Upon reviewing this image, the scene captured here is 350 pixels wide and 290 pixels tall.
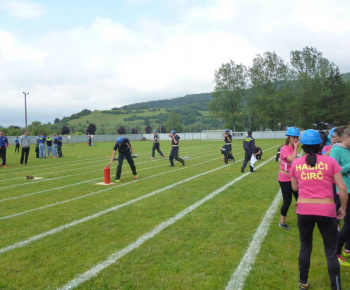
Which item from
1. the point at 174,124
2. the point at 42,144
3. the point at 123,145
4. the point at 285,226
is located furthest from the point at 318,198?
the point at 174,124

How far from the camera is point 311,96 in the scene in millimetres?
57656

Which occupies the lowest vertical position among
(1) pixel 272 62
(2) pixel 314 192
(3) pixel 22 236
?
(3) pixel 22 236

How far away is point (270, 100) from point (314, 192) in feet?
205

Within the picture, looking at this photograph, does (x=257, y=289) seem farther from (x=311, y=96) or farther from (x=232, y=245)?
(x=311, y=96)

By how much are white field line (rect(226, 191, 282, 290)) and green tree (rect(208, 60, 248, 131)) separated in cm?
6216

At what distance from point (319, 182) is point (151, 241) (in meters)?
2.91

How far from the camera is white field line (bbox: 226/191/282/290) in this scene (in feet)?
11.9

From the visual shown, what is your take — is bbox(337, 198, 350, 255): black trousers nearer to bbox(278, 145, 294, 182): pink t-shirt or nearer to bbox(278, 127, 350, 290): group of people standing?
bbox(278, 127, 350, 290): group of people standing

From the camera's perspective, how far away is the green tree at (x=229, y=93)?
6719 centimetres

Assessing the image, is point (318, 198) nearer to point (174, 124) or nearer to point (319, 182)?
point (319, 182)

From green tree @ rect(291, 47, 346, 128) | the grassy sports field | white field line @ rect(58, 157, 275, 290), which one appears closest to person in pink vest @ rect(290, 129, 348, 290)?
the grassy sports field

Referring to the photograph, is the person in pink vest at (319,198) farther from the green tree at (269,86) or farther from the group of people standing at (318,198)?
the green tree at (269,86)

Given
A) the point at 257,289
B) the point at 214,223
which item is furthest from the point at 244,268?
the point at 214,223

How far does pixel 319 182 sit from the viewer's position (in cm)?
331
